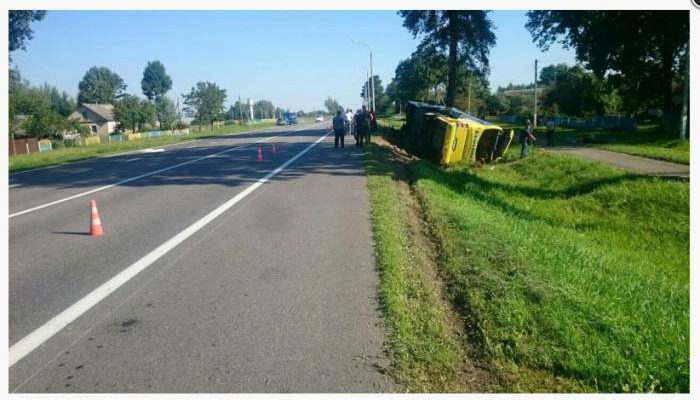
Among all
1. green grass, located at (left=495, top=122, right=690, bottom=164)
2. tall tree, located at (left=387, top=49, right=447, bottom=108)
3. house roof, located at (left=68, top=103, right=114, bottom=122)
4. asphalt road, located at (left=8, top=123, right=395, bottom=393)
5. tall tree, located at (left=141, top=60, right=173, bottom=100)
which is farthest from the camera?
tall tree, located at (left=141, top=60, right=173, bottom=100)

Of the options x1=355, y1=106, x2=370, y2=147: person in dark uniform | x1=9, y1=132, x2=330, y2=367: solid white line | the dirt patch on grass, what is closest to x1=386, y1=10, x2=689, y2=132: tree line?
x1=355, y1=106, x2=370, y2=147: person in dark uniform

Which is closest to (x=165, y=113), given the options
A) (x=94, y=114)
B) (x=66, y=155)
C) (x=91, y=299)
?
(x=94, y=114)

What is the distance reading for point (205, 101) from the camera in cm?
8069

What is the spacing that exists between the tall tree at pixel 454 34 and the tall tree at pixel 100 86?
99.9 m

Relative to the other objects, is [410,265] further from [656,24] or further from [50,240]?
[656,24]

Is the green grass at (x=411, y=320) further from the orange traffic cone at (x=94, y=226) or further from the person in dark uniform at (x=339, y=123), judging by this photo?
the person in dark uniform at (x=339, y=123)

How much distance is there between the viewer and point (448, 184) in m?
13.3

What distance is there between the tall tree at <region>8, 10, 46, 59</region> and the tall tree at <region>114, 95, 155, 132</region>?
2194cm

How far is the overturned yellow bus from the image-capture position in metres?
16.8

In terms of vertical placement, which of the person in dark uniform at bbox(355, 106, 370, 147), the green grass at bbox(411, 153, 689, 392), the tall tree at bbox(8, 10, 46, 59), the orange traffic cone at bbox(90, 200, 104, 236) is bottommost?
the green grass at bbox(411, 153, 689, 392)

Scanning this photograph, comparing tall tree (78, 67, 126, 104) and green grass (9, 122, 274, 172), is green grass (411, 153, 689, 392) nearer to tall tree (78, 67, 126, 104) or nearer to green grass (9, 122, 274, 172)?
green grass (9, 122, 274, 172)

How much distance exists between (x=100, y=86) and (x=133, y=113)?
210 feet

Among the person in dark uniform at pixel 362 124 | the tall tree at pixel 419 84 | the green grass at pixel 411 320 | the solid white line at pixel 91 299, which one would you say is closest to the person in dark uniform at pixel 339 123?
the person in dark uniform at pixel 362 124

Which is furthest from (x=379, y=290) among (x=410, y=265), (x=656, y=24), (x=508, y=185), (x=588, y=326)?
(x=656, y=24)
